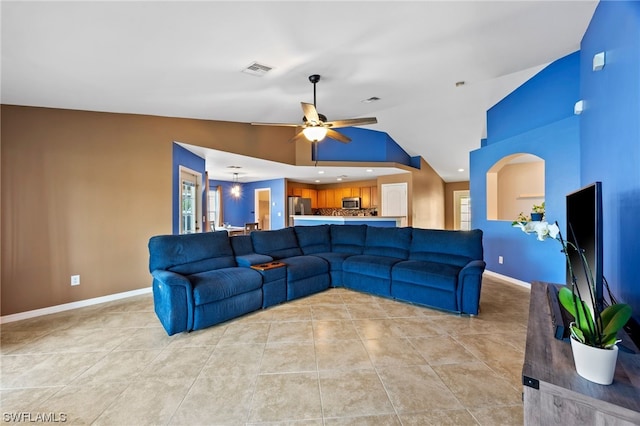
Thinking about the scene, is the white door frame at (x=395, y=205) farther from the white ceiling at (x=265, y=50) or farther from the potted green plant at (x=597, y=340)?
the potted green plant at (x=597, y=340)

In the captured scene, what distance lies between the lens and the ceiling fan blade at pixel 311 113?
2.86 m

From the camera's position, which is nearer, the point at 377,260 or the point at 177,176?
the point at 377,260

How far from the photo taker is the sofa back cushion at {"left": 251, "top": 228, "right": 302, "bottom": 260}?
Answer: 4.11 metres

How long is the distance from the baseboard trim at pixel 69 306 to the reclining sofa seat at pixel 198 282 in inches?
42.8

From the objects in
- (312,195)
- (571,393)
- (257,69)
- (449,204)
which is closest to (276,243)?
(257,69)

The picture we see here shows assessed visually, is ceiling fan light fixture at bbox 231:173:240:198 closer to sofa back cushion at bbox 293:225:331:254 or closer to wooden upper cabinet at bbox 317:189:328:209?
wooden upper cabinet at bbox 317:189:328:209

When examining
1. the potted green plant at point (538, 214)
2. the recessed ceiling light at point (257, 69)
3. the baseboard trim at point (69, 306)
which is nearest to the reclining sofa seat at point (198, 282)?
the baseboard trim at point (69, 306)

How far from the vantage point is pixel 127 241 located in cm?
386

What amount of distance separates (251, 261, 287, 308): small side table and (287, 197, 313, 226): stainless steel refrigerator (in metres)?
5.06

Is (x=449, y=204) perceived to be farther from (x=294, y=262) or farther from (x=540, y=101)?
(x=294, y=262)

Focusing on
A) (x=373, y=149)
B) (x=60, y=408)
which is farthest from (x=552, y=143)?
(x=60, y=408)

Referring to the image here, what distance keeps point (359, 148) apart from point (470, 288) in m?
4.50

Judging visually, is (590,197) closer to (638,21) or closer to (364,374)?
(638,21)

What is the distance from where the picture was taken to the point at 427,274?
3338 millimetres
